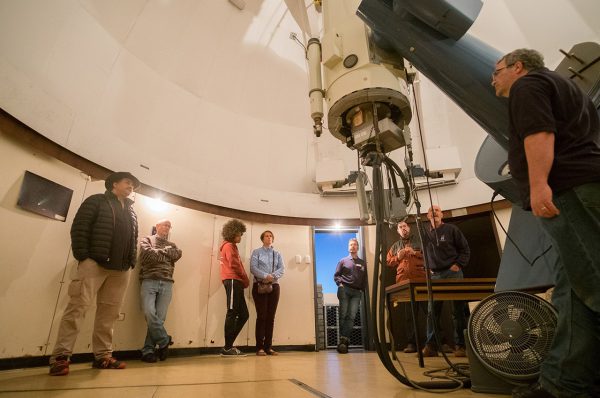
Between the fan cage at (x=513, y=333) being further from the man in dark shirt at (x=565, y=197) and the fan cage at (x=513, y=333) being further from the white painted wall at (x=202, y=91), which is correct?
the white painted wall at (x=202, y=91)

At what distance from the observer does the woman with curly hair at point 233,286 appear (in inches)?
158

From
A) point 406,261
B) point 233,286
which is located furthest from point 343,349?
point 233,286

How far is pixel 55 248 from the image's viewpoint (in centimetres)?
317

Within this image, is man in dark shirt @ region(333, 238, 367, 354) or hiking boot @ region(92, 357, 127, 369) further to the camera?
man in dark shirt @ region(333, 238, 367, 354)

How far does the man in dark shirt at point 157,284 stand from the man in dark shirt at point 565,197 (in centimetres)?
353

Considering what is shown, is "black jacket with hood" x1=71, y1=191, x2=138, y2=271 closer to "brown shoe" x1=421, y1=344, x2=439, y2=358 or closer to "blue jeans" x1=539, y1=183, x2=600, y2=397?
"blue jeans" x1=539, y1=183, x2=600, y2=397

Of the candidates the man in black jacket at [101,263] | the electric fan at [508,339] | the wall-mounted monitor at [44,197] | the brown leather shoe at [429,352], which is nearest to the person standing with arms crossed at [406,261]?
the brown leather shoe at [429,352]

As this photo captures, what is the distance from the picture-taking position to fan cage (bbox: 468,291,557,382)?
1.28 metres

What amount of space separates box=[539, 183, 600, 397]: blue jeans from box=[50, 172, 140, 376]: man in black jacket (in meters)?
2.93

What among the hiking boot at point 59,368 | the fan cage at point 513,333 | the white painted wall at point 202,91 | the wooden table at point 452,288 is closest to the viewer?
the fan cage at point 513,333

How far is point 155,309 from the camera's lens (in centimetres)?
379

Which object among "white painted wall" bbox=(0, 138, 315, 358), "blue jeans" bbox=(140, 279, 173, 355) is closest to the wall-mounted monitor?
"white painted wall" bbox=(0, 138, 315, 358)

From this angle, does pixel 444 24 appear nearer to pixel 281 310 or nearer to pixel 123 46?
pixel 123 46

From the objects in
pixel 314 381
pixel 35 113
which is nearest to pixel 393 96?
pixel 314 381
